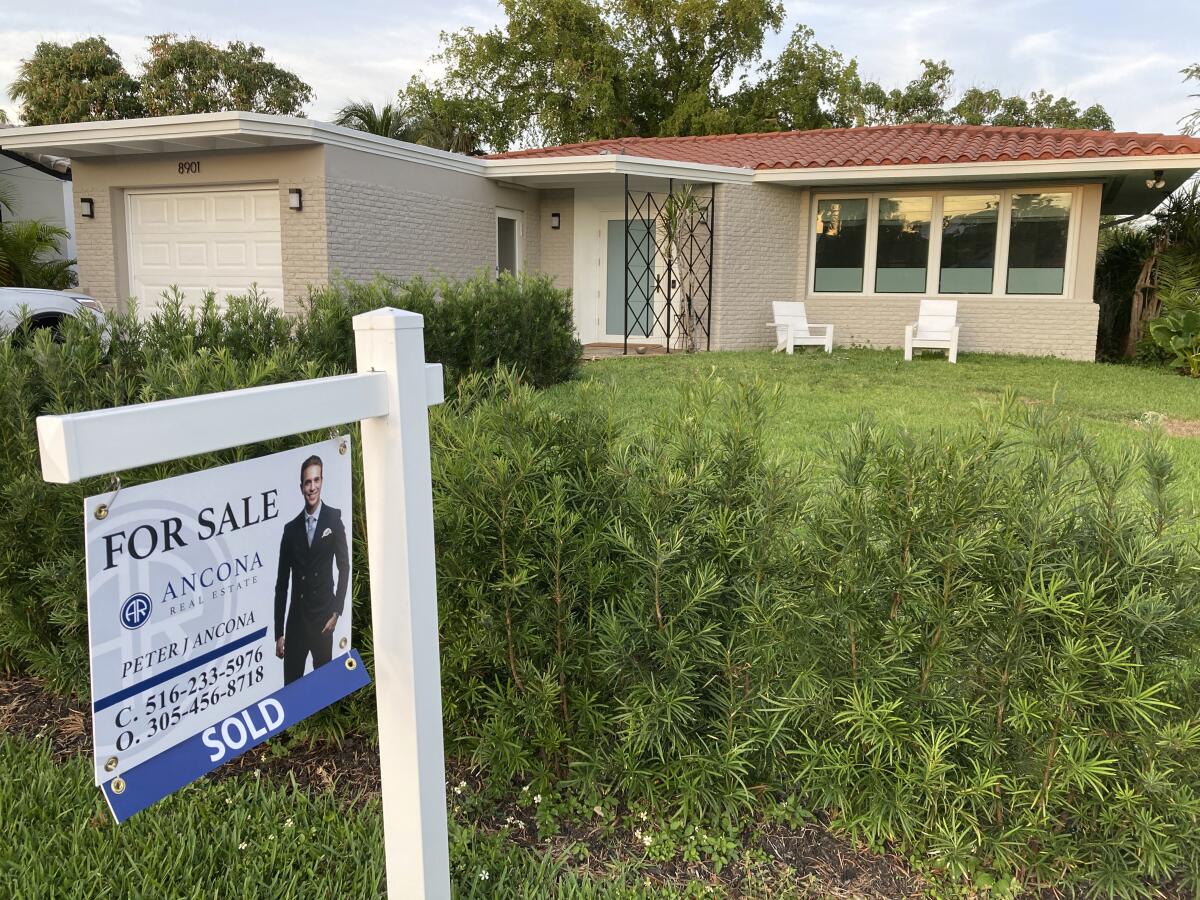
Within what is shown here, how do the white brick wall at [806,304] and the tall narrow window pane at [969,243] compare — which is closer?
the white brick wall at [806,304]

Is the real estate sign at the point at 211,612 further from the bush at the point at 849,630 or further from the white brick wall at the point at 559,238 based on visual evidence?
the white brick wall at the point at 559,238

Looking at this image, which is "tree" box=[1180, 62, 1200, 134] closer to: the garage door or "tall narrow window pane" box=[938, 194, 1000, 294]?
"tall narrow window pane" box=[938, 194, 1000, 294]

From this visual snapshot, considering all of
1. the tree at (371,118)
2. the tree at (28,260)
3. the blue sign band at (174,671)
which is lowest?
the blue sign band at (174,671)

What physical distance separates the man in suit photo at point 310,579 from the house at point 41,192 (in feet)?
69.6

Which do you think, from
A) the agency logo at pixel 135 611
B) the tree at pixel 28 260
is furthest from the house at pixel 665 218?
the agency logo at pixel 135 611

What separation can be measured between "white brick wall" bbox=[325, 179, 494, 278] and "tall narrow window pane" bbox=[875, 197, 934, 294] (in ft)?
21.3

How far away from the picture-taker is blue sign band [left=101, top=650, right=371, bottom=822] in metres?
1.28

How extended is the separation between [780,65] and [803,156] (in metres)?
17.7

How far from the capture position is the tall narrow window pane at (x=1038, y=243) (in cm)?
1406

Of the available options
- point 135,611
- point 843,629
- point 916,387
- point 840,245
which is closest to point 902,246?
point 840,245

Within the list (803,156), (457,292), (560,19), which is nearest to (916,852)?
(457,292)

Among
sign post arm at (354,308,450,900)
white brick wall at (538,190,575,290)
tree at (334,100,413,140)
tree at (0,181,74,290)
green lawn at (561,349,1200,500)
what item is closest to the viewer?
sign post arm at (354,308,450,900)

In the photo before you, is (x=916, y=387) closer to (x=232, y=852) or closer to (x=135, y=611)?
(x=232, y=852)

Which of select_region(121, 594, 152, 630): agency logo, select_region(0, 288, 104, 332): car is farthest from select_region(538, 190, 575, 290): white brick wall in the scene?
select_region(121, 594, 152, 630): agency logo
